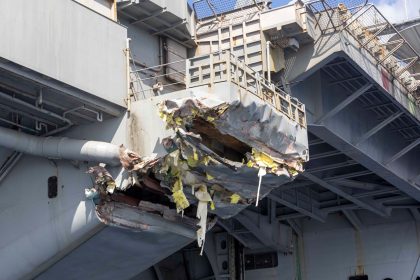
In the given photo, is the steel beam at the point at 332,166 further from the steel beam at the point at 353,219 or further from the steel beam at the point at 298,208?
the steel beam at the point at 353,219

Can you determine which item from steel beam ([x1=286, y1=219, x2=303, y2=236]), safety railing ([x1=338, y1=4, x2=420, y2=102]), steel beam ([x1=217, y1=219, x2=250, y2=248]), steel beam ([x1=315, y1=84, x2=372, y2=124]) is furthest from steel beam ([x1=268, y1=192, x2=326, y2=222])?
steel beam ([x1=315, y1=84, x2=372, y2=124])

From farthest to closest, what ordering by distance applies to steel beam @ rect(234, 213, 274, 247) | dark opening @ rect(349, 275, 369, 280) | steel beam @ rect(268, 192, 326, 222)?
dark opening @ rect(349, 275, 369, 280), steel beam @ rect(234, 213, 274, 247), steel beam @ rect(268, 192, 326, 222)

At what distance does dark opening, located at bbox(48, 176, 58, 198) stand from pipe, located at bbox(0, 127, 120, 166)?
24.9 inches

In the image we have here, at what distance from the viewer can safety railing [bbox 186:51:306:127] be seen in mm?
15742

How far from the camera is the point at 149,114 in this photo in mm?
16062

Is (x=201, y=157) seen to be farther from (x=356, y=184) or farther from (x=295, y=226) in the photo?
(x=295, y=226)

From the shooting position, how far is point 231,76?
15727mm

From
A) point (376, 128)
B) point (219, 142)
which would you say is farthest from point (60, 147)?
point (376, 128)

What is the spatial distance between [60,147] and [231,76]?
377cm

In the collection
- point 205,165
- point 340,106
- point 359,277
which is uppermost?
point 340,106

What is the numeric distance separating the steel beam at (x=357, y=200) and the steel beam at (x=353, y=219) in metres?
1.21

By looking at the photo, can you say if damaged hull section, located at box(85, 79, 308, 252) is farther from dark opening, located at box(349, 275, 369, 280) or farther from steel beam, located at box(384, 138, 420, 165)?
dark opening, located at box(349, 275, 369, 280)

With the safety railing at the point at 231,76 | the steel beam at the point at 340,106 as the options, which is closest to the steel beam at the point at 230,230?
the steel beam at the point at 340,106

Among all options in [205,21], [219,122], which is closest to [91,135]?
[219,122]
